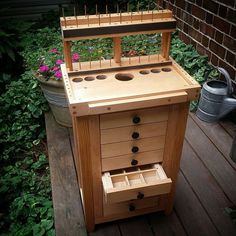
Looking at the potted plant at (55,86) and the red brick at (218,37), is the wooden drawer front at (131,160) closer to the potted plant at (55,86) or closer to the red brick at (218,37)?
the potted plant at (55,86)

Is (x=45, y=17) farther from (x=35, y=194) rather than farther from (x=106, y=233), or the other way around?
(x=106, y=233)

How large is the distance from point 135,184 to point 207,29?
85.5 inches

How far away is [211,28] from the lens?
317 cm

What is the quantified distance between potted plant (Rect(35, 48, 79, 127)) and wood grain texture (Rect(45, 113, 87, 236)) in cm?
14

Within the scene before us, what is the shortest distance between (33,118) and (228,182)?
1.83 m

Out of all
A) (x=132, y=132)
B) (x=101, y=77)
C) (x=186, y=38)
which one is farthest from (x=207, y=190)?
(x=186, y=38)

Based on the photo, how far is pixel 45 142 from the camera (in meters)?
2.95

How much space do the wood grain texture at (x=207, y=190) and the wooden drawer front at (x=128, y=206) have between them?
41 centimetres

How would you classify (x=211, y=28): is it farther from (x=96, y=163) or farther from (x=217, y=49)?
(x=96, y=163)

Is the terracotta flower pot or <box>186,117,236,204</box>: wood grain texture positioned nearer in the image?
<box>186,117,236,204</box>: wood grain texture

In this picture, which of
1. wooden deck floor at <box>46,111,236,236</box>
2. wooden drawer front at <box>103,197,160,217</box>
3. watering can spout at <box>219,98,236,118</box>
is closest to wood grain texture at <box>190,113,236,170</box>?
wooden deck floor at <box>46,111,236,236</box>

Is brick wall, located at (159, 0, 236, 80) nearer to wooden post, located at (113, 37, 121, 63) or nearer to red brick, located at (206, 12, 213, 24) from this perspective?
red brick, located at (206, 12, 213, 24)

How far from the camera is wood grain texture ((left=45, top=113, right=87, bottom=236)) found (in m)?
2.00

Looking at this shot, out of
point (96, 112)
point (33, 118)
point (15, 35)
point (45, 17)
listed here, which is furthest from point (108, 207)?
point (45, 17)
